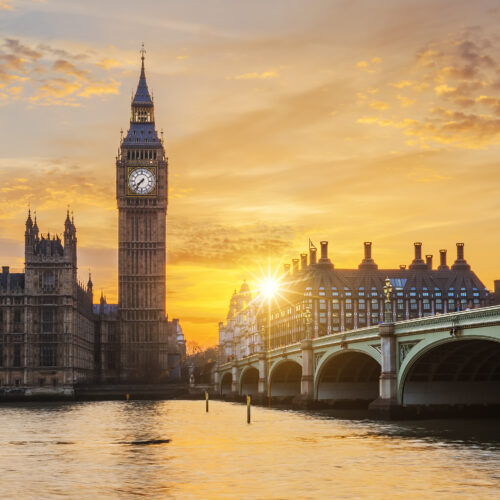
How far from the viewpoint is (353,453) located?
48.6m

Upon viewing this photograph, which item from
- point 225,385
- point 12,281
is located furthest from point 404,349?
point 12,281

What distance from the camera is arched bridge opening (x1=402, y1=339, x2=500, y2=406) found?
229 ft

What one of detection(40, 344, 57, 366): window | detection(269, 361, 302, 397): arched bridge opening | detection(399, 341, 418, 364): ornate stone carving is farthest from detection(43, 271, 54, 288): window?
detection(399, 341, 418, 364): ornate stone carving

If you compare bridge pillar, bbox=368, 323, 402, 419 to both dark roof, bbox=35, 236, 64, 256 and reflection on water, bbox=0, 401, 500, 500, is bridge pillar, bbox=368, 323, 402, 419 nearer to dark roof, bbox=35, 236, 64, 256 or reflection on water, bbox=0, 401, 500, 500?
reflection on water, bbox=0, 401, 500, 500

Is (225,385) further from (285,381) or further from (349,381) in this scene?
(349,381)

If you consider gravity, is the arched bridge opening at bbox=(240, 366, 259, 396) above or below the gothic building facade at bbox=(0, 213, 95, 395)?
below

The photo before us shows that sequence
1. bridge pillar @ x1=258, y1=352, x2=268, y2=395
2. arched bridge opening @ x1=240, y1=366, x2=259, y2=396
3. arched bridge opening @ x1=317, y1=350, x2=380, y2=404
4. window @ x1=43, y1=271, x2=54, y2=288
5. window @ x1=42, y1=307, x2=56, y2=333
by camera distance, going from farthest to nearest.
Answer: window @ x1=43, y1=271, x2=54, y2=288
window @ x1=42, y1=307, x2=56, y2=333
arched bridge opening @ x1=240, y1=366, x2=259, y2=396
bridge pillar @ x1=258, y1=352, x2=268, y2=395
arched bridge opening @ x1=317, y1=350, x2=380, y2=404

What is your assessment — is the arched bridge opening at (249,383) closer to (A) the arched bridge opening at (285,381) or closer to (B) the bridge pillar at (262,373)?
(A) the arched bridge opening at (285,381)

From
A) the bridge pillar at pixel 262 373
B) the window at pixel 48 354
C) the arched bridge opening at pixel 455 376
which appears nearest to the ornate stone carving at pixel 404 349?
the arched bridge opening at pixel 455 376

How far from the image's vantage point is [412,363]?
69.1 meters

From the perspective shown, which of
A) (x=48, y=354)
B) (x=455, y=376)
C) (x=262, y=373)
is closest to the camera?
(x=455, y=376)

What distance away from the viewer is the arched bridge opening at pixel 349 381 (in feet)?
311

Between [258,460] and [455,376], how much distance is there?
33.0 m

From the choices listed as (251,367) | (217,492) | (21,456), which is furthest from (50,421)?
(251,367)
